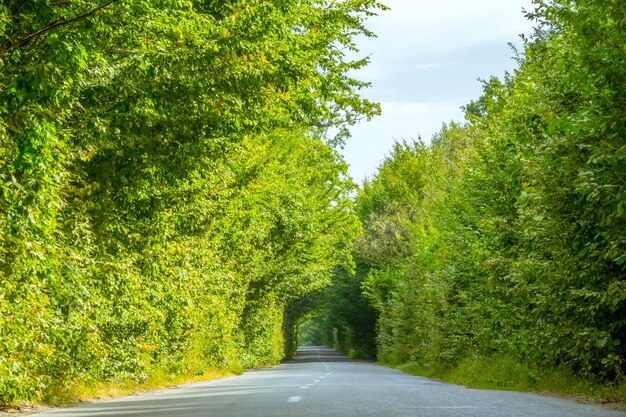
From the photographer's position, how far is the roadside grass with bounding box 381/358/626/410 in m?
15.2

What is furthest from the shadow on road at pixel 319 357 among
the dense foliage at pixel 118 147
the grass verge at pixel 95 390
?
the dense foliage at pixel 118 147

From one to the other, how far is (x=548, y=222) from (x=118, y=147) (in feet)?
24.8

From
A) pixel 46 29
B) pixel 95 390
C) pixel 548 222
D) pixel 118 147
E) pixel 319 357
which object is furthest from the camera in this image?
pixel 319 357

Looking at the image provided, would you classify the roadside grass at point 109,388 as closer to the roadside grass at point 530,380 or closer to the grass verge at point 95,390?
the grass verge at point 95,390

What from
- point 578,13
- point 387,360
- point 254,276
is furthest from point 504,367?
point 387,360

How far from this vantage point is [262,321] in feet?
143

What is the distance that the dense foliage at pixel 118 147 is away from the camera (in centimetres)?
877

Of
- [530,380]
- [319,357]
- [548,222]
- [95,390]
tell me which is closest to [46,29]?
[548,222]

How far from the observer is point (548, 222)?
14.1 m

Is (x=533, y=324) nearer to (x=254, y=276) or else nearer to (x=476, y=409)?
(x=476, y=409)

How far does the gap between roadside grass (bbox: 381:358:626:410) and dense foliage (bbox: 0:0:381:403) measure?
320 inches

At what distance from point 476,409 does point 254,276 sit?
87.2ft

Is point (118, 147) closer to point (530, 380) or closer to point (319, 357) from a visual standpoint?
point (530, 380)

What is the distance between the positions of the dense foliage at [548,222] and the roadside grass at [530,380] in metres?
0.29
